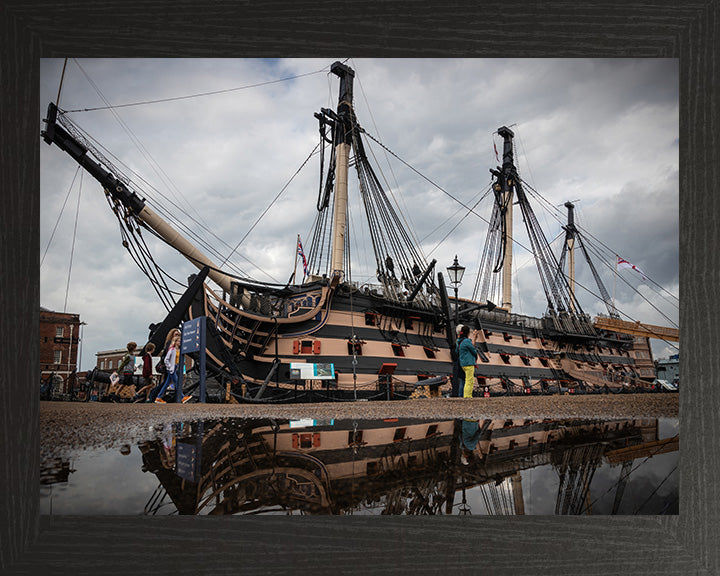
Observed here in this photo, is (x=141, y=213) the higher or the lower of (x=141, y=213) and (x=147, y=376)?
the higher

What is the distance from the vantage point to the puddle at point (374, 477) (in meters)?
1.54

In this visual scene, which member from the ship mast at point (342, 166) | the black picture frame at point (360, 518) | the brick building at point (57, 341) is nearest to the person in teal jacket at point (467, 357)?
the black picture frame at point (360, 518)

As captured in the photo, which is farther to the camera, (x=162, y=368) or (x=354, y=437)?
(x=162, y=368)

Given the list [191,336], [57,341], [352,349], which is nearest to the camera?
[57,341]

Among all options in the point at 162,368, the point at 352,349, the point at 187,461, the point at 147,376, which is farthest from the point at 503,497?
the point at 352,349

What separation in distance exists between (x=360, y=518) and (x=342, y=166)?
48.2 feet

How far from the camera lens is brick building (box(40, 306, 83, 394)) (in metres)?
2.21

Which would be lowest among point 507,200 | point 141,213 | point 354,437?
point 354,437

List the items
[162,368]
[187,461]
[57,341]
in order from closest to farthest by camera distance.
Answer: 1. [187,461]
2. [57,341]
3. [162,368]

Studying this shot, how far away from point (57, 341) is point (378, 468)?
211 centimetres

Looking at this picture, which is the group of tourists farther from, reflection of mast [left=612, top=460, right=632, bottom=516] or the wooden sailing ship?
reflection of mast [left=612, top=460, right=632, bottom=516]

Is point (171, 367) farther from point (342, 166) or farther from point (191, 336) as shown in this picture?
point (342, 166)

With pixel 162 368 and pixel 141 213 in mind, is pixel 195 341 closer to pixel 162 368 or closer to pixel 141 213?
pixel 162 368

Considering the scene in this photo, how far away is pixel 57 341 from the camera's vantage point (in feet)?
8.91
